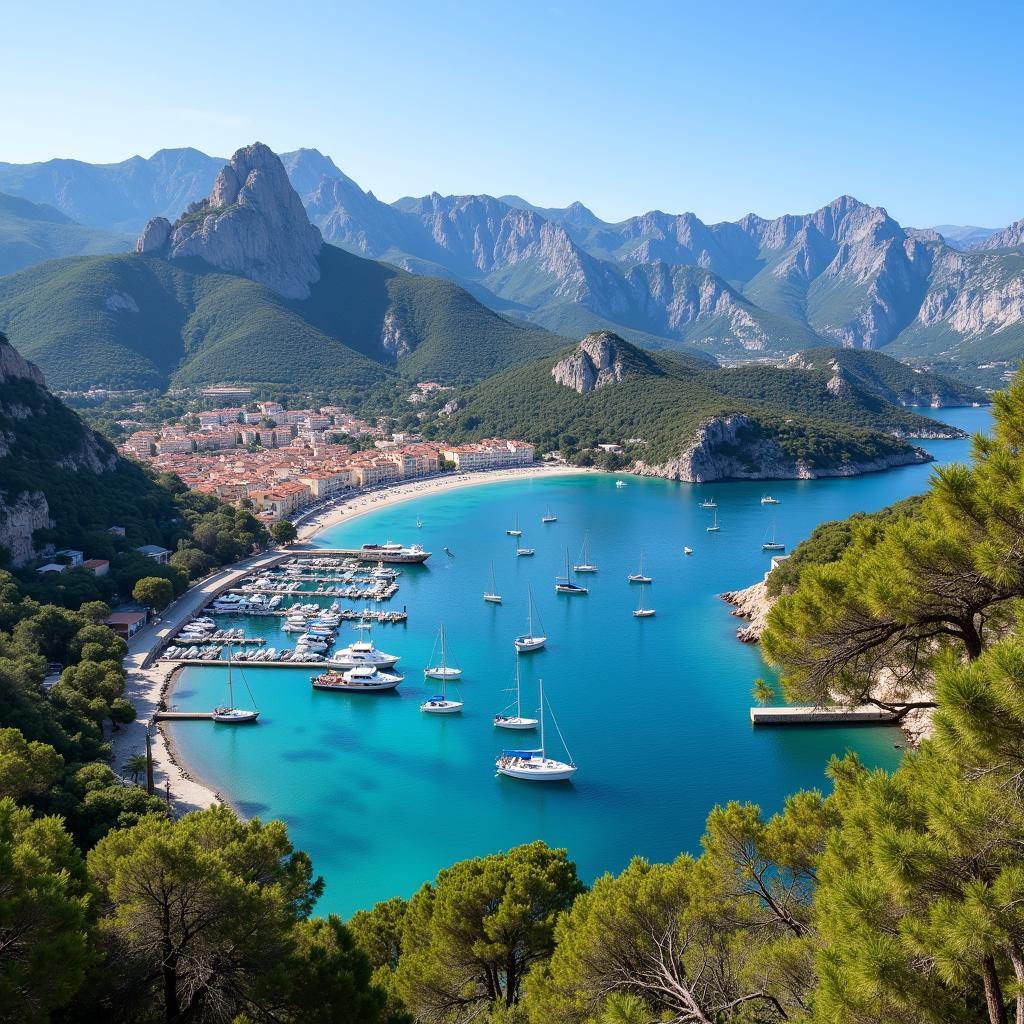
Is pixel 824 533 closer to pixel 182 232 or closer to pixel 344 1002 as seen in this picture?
pixel 344 1002

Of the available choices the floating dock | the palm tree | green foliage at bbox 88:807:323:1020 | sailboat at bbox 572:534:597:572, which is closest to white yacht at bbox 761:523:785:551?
sailboat at bbox 572:534:597:572

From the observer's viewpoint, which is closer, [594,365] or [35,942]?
[35,942]

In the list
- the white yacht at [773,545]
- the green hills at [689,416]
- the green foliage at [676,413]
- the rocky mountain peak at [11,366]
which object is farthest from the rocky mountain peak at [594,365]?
the rocky mountain peak at [11,366]

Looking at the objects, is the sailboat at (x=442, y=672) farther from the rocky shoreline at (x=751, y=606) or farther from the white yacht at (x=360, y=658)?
the rocky shoreline at (x=751, y=606)

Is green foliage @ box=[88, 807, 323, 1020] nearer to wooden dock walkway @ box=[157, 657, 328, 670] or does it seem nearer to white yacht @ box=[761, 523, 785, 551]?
wooden dock walkway @ box=[157, 657, 328, 670]

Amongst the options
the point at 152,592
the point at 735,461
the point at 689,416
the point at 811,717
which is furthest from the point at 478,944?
the point at 689,416

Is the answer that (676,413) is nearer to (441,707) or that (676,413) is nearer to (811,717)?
(811,717)
